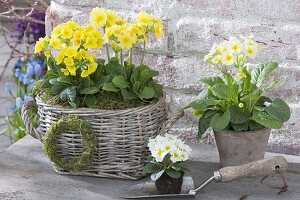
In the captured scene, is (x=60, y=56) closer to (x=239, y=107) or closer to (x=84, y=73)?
(x=84, y=73)

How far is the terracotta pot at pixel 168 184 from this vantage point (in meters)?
1.55

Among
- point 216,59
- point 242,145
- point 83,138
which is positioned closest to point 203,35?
point 216,59

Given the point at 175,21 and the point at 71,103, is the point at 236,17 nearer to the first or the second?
the point at 175,21

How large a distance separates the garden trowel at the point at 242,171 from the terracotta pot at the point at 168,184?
1 centimetres

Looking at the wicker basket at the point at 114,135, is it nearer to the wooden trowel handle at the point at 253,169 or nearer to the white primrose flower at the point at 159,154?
the white primrose flower at the point at 159,154

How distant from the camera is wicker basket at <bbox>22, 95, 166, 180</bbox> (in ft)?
5.22

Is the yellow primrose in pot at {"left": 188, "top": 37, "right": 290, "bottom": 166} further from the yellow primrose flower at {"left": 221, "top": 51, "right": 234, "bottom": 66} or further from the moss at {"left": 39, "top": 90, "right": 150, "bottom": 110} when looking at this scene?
the moss at {"left": 39, "top": 90, "right": 150, "bottom": 110}

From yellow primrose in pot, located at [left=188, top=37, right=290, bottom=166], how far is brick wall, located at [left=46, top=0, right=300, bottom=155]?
5.8 inches

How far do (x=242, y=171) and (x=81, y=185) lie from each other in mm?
364

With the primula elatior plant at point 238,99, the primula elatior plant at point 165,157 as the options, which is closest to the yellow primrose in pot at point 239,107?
the primula elatior plant at point 238,99

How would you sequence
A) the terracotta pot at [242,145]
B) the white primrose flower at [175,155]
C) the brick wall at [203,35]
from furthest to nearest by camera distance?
the brick wall at [203,35] → the terracotta pot at [242,145] → the white primrose flower at [175,155]

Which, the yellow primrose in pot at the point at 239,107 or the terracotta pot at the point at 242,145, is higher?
the yellow primrose in pot at the point at 239,107

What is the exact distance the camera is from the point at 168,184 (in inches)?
61.1

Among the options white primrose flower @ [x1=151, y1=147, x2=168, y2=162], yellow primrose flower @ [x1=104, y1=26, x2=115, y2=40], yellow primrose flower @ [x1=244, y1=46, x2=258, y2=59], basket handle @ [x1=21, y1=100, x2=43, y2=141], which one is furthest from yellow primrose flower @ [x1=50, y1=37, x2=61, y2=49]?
yellow primrose flower @ [x1=244, y1=46, x2=258, y2=59]
